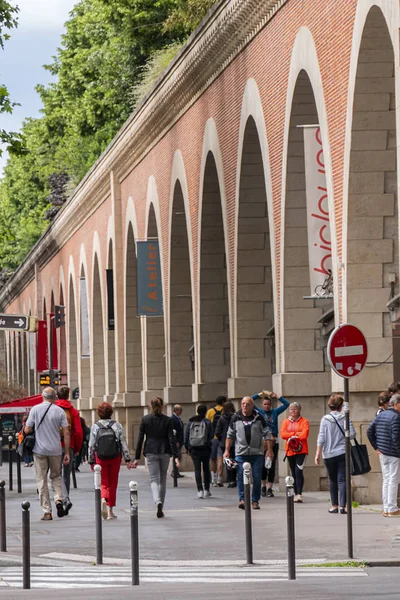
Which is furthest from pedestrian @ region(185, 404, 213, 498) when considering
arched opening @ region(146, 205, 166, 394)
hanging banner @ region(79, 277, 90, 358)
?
hanging banner @ region(79, 277, 90, 358)

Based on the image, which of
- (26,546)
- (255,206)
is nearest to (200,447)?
(255,206)

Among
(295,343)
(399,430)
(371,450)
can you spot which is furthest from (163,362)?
(399,430)

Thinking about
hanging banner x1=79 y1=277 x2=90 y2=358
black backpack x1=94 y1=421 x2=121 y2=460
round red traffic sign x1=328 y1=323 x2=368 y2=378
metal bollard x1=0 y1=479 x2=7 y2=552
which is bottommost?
metal bollard x1=0 y1=479 x2=7 y2=552

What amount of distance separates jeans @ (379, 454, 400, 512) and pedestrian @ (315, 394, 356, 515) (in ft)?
4.29

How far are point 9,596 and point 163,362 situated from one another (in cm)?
2993

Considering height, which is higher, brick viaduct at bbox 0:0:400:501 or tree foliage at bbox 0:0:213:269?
tree foliage at bbox 0:0:213:269

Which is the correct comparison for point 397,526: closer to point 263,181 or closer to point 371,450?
point 371,450

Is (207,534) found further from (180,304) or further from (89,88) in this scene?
(89,88)

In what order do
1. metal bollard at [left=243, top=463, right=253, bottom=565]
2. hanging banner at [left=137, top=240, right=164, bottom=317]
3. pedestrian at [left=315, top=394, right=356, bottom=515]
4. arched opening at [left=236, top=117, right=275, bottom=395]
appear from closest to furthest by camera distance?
1. metal bollard at [left=243, top=463, right=253, bottom=565]
2. pedestrian at [left=315, top=394, right=356, bottom=515]
3. arched opening at [left=236, top=117, right=275, bottom=395]
4. hanging banner at [left=137, top=240, right=164, bottom=317]

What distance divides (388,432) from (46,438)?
15.9 feet

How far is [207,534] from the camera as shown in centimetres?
1795

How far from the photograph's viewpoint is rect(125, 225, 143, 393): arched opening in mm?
45906

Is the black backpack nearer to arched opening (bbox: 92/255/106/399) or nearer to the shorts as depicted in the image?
the shorts

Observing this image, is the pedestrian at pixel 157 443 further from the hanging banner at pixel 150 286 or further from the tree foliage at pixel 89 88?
the tree foliage at pixel 89 88
